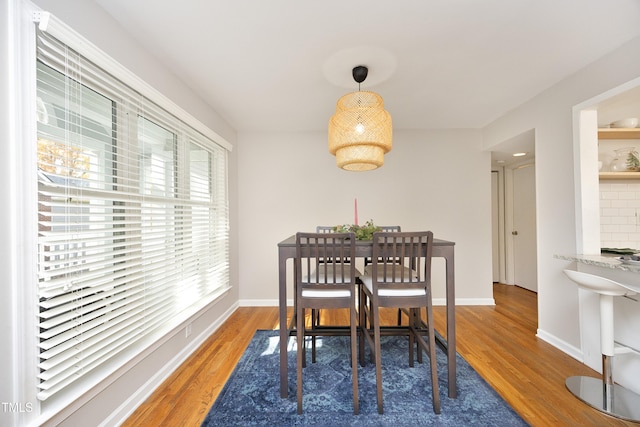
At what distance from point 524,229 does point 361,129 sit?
4010 millimetres

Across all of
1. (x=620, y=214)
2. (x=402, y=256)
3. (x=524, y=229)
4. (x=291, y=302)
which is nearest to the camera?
(x=402, y=256)

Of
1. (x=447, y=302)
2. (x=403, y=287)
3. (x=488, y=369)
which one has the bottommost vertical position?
(x=488, y=369)

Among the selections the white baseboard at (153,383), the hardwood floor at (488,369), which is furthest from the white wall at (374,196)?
the white baseboard at (153,383)

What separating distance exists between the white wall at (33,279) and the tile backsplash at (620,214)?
4.02m

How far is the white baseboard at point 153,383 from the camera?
4.80 feet

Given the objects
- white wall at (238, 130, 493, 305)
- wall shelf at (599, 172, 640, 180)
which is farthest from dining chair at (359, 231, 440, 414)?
wall shelf at (599, 172, 640, 180)

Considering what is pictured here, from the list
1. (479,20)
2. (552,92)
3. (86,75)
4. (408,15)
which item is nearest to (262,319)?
(86,75)

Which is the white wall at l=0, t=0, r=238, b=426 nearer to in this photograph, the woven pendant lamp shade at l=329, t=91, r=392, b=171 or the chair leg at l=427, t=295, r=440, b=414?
the woven pendant lamp shade at l=329, t=91, r=392, b=171

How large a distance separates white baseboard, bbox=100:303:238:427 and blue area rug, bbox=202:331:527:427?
20.0 inches

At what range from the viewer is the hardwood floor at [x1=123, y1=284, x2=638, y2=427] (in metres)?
1.54

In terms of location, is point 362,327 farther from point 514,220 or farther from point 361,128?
point 514,220

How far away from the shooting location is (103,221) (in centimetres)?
139

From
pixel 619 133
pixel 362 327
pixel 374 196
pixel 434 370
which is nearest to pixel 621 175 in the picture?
pixel 619 133

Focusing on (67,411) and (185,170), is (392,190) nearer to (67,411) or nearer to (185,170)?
(185,170)
